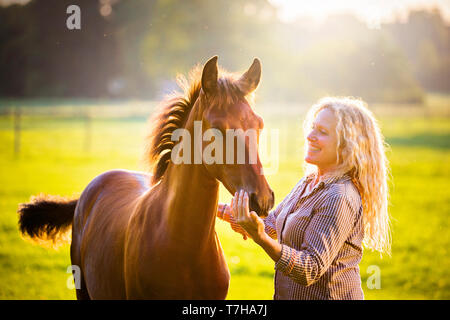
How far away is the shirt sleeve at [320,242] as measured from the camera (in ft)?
6.61

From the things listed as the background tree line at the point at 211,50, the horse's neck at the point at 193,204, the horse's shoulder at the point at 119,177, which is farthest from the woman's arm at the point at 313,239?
the background tree line at the point at 211,50

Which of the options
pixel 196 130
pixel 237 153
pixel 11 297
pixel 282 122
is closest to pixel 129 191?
pixel 196 130

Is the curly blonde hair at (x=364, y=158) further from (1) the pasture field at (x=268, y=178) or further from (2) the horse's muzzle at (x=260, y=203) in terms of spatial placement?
(1) the pasture field at (x=268, y=178)

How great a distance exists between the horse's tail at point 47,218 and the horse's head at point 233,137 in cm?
223

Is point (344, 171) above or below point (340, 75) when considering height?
below

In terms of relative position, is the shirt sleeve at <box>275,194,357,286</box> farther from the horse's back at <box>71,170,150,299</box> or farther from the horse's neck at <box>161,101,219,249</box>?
the horse's back at <box>71,170,150,299</box>

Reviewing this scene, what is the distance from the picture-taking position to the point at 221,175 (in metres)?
2.18

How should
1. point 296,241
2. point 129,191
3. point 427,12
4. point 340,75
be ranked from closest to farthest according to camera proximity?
point 296,241 < point 129,191 < point 427,12 < point 340,75

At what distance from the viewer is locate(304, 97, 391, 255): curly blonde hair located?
2236mm

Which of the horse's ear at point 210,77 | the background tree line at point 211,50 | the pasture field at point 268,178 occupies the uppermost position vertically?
the background tree line at point 211,50

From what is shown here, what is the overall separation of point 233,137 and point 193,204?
48cm

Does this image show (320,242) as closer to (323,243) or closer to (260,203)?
(323,243)

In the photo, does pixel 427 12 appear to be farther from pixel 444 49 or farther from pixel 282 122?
pixel 282 122

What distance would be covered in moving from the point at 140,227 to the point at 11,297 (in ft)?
10.2
